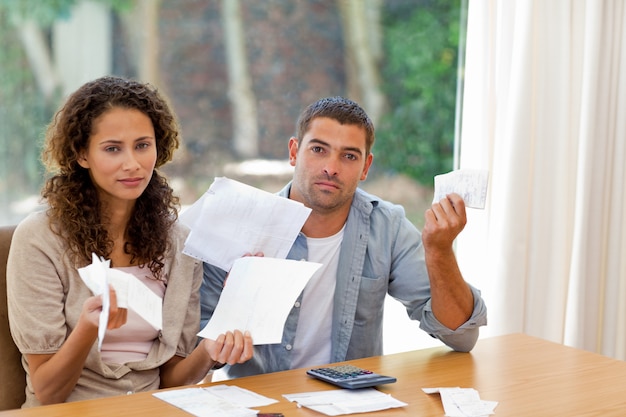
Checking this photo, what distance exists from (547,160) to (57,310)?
228 centimetres

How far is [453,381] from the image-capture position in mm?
2062

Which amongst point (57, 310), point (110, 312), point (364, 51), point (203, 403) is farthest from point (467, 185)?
point (364, 51)

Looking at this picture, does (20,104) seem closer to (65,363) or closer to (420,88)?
(65,363)

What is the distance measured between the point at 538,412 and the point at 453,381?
26cm

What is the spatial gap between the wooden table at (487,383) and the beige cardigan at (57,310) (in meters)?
0.33

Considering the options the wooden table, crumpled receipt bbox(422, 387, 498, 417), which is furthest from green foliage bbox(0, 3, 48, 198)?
crumpled receipt bbox(422, 387, 498, 417)

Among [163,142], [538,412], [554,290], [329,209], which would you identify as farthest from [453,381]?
[554,290]

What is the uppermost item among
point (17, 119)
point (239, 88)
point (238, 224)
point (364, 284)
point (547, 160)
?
point (239, 88)

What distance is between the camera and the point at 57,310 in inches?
82.0

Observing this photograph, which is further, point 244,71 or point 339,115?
point 244,71

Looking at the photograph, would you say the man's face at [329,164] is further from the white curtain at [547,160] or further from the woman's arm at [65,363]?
the white curtain at [547,160]

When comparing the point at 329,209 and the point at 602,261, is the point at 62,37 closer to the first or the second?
the point at 329,209

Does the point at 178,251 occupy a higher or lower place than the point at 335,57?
lower

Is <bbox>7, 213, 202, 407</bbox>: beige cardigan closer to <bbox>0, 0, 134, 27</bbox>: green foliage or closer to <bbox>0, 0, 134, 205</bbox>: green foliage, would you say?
<bbox>0, 0, 134, 205</bbox>: green foliage
